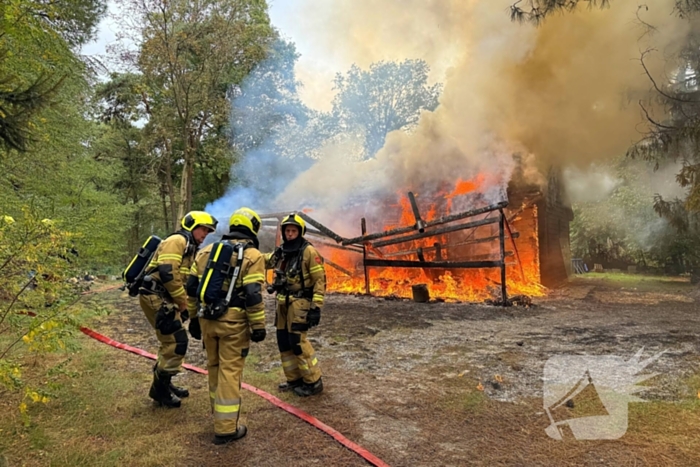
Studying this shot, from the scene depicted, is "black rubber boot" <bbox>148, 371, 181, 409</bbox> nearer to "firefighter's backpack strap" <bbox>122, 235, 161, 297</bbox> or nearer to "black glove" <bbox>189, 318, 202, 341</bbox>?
"black glove" <bbox>189, 318, 202, 341</bbox>

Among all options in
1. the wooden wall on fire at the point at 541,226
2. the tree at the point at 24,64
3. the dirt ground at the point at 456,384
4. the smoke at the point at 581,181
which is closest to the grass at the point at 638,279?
the wooden wall on fire at the point at 541,226

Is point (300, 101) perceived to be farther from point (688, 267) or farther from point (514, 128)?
point (688, 267)

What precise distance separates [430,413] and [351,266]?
1011 centimetres

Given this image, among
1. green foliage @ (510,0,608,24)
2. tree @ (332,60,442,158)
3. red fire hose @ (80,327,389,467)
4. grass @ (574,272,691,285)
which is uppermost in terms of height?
tree @ (332,60,442,158)

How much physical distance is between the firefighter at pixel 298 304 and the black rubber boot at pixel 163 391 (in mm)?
1108

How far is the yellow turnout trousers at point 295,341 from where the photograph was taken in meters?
4.30

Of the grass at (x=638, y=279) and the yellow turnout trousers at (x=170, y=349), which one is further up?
the yellow turnout trousers at (x=170, y=349)

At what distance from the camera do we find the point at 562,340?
6.30 meters

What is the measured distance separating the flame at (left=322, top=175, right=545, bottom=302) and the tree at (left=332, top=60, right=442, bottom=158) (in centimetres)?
1957

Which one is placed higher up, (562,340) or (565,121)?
(565,121)

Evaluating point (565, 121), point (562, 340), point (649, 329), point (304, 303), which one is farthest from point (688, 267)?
point (304, 303)

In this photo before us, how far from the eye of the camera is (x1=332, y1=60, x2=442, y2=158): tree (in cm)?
3222

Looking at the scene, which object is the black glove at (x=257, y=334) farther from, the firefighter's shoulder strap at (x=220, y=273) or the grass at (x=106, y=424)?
the grass at (x=106, y=424)

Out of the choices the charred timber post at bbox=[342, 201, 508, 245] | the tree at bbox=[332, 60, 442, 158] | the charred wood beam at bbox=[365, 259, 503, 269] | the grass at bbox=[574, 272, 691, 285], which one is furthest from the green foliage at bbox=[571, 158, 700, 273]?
the tree at bbox=[332, 60, 442, 158]
